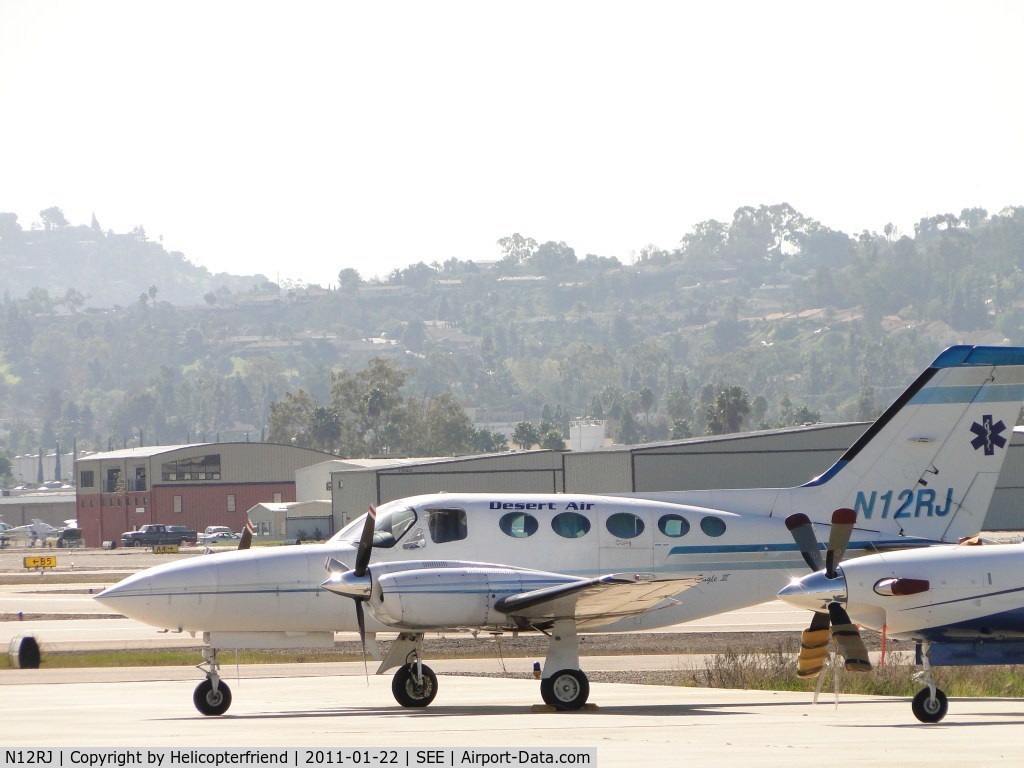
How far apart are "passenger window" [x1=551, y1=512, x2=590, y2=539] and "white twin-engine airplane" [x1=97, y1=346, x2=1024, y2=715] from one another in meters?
0.02

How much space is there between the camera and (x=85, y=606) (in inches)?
2025

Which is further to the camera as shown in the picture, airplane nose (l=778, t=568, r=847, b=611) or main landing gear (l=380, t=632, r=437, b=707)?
main landing gear (l=380, t=632, r=437, b=707)

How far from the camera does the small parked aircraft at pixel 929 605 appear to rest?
1803 cm

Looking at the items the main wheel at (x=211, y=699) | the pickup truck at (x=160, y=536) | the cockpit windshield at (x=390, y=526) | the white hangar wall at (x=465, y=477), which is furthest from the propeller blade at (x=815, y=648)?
the pickup truck at (x=160, y=536)

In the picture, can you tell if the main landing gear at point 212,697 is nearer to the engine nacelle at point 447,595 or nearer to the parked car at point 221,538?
the engine nacelle at point 447,595

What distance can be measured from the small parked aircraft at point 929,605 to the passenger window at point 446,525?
5.21 m

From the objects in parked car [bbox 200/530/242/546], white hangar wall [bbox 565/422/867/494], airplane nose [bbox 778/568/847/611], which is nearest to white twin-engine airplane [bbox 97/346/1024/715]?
airplane nose [bbox 778/568/847/611]

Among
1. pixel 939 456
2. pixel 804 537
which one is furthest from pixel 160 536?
pixel 804 537

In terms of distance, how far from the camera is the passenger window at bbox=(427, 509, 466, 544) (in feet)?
69.8

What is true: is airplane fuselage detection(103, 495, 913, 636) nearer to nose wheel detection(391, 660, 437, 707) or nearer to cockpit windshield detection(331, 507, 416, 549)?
cockpit windshield detection(331, 507, 416, 549)

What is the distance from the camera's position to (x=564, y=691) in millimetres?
20078

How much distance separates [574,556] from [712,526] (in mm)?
2266

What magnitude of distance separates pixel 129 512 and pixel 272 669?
346ft

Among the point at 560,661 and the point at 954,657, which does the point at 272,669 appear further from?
the point at 954,657
